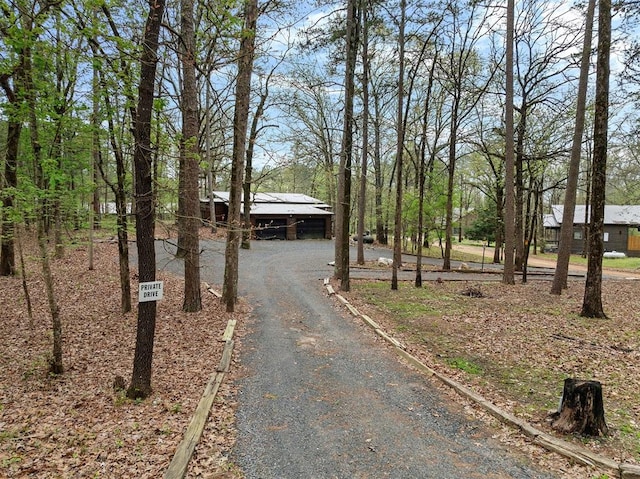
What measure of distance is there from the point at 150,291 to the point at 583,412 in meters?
5.26

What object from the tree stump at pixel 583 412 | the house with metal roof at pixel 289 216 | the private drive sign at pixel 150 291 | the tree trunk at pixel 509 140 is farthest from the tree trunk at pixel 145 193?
the house with metal roof at pixel 289 216

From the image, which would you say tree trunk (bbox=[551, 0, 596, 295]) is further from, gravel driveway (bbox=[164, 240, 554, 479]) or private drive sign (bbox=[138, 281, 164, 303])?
private drive sign (bbox=[138, 281, 164, 303])

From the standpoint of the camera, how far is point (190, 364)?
642cm

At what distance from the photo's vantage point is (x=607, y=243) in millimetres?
32562

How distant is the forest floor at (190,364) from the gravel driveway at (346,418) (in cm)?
45

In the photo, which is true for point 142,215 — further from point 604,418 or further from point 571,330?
point 571,330

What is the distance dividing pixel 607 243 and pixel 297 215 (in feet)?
86.1

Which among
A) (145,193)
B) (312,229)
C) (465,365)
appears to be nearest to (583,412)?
(465,365)

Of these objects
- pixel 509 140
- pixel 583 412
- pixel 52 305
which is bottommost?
pixel 583 412

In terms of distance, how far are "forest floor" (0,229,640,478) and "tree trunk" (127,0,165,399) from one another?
436mm

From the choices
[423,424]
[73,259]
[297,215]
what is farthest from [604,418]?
[297,215]

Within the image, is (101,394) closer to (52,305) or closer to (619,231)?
(52,305)

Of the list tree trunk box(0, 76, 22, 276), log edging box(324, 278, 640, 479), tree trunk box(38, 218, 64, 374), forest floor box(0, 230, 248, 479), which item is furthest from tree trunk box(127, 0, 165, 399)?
log edging box(324, 278, 640, 479)

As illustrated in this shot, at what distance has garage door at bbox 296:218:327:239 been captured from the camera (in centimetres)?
3371
